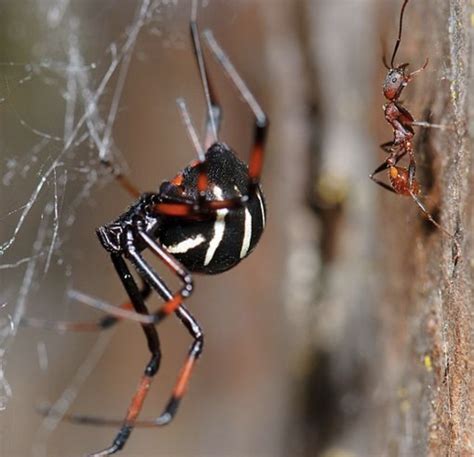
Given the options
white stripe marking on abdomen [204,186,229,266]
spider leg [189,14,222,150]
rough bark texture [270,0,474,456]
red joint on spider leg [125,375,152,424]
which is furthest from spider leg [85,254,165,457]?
rough bark texture [270,0,474,456]

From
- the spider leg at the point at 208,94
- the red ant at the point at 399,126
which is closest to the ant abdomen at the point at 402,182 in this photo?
the red ant at the point at 399,126

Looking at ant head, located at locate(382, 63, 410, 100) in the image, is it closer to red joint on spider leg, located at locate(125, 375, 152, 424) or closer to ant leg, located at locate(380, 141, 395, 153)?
ant leg, located at locate(380, 141, 395, 153)

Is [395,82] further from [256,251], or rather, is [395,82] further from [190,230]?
[256,251]

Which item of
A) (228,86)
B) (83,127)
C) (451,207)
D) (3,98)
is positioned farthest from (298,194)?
(451,207)

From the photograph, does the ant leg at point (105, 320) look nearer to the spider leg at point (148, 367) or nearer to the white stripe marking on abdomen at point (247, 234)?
the spider leg at point (148, 367)

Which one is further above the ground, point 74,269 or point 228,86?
point 228,86

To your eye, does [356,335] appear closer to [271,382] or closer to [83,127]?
[271,382]
